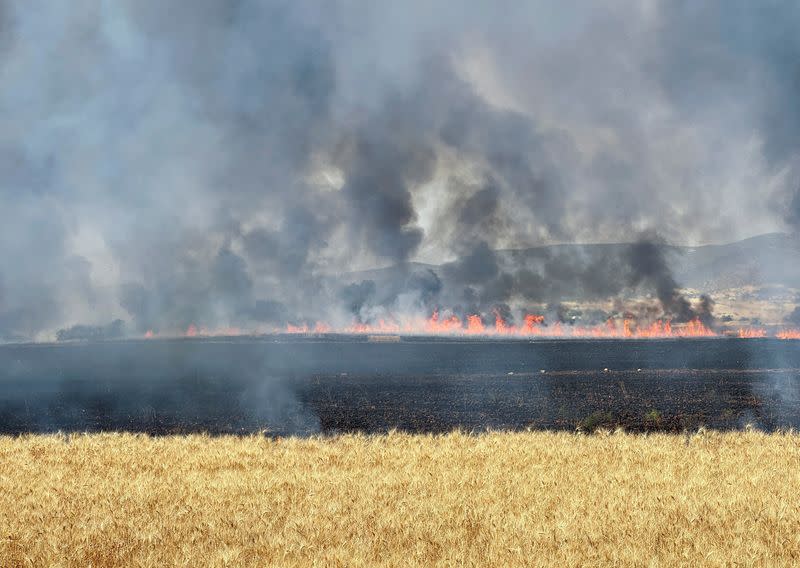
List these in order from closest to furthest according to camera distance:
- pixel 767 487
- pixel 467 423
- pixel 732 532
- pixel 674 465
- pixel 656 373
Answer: pixel 732 532
pixel 767 487
pixel 674 465
pixel 467 423
pixel 656 373

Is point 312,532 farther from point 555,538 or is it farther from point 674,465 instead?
point 674,465

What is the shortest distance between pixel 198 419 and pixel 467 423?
1394 cm

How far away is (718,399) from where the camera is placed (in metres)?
53.0

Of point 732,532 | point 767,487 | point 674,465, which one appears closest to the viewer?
point 732,532

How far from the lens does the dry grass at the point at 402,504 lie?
38.9 feet

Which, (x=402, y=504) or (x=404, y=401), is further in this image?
(x=404, y=401)

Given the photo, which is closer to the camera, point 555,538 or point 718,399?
point 555,538

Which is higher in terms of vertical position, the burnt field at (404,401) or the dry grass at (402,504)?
the dry grass at (402,504)

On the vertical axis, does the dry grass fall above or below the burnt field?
above

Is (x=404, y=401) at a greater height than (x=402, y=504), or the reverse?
(x=402, y=504)

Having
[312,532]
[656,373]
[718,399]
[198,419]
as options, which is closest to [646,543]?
[312,532]

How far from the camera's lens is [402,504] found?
1504 cm

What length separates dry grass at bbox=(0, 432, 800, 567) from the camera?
1185 centimetres

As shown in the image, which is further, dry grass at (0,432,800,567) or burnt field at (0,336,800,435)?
burnt field at (0,336,800,435)
